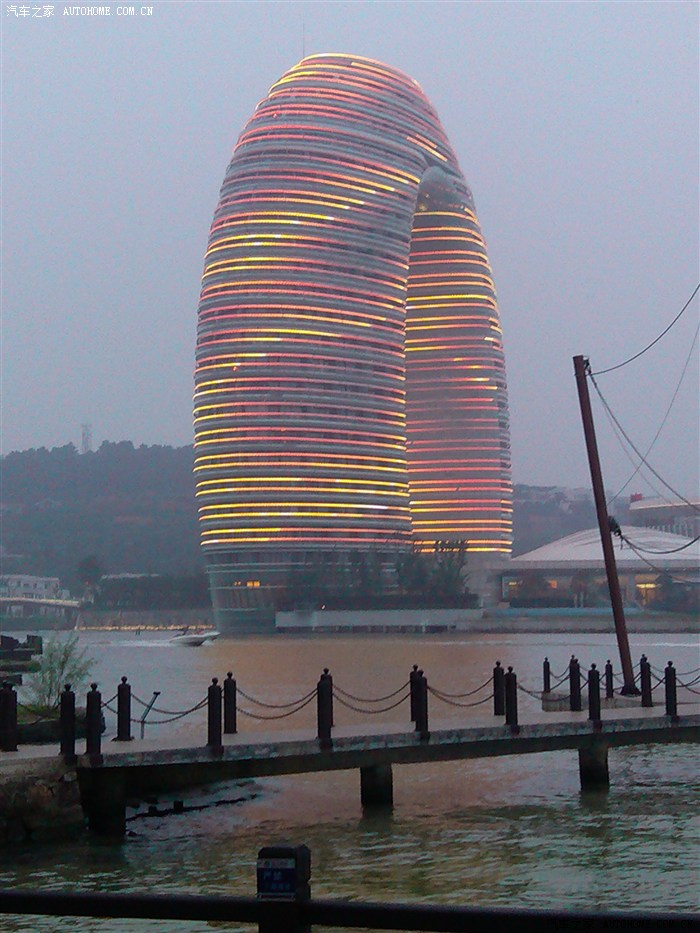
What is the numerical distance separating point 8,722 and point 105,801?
179 centimetres

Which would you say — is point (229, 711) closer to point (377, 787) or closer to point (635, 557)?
point (377, 787)

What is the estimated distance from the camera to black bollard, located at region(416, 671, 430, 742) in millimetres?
22438

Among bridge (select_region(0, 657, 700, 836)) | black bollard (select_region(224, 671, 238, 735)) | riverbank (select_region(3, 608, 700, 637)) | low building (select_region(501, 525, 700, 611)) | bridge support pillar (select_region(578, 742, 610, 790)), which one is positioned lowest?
bridge support pillar (select_region(578, 742, 610, 790))

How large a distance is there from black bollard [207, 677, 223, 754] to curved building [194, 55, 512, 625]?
145m

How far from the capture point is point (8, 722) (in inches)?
790

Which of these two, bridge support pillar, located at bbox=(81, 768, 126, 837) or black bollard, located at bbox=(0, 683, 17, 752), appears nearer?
bridge support pillar, located at bbox=(81, 768, 126, 837)

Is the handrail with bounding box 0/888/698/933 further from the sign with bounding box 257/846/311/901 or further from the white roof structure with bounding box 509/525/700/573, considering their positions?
the white roof structure with bounding box 509/525/700/573

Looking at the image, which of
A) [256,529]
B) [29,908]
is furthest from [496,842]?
[256,529]

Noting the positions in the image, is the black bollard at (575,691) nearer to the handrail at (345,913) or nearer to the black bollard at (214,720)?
the black bollard at (214,720)

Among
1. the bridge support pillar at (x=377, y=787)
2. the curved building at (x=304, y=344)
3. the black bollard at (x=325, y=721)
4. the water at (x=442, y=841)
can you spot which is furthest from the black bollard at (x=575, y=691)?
the curved building at (x=304, y=344)

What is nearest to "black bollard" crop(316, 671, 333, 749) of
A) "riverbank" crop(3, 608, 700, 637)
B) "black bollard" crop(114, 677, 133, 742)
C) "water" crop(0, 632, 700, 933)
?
"water" crop(0, 632, 700, 933)

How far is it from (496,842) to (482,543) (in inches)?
6887

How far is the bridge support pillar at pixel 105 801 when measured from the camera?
19516 millimetres

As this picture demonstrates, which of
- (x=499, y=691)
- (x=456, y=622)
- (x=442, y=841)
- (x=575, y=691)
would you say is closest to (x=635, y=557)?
(x=456, y=622)
